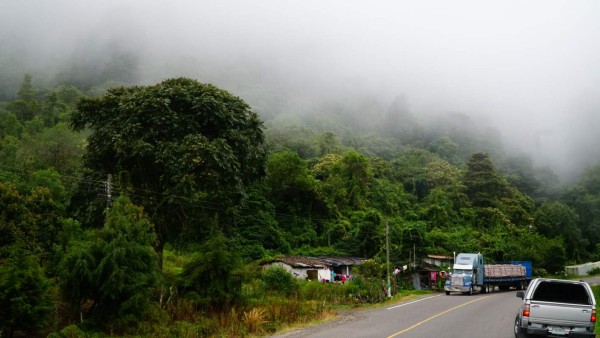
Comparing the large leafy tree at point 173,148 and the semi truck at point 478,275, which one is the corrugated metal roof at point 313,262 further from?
the large leafy tree at point 173,148

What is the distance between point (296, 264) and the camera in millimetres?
44781

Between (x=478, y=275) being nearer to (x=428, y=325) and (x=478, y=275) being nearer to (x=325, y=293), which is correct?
(x=325, y=293)

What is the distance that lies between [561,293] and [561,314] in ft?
3.46

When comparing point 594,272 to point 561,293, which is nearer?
point 561,293

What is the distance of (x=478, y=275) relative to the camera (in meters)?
40.9

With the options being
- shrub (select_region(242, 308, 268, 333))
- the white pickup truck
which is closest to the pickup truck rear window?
the white pickup truck

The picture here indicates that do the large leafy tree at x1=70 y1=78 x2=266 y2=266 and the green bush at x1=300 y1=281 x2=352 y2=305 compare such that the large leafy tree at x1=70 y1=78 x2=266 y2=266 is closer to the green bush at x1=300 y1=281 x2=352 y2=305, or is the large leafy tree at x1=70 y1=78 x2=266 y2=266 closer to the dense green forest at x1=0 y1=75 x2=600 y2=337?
the dense green forest at x1=0 y1=75 x2=600 y2=337

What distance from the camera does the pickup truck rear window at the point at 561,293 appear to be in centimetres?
1392

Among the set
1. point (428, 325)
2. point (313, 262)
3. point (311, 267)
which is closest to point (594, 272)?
point (313, 262)

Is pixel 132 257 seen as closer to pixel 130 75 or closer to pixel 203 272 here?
pixel 203 272

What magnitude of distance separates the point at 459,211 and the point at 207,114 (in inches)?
2574

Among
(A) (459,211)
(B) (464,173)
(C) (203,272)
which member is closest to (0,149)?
(C) (203,272)

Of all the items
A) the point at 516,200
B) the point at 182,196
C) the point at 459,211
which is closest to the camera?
the point at 182,196

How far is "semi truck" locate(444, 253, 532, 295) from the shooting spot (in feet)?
130
